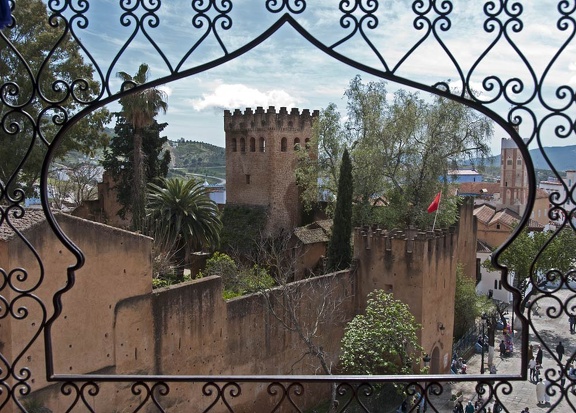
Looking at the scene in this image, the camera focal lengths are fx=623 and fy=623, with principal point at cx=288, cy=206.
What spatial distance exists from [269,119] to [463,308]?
508 inches

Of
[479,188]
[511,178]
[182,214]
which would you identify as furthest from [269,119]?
[479,188]

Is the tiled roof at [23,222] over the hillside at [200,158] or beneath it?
beneath

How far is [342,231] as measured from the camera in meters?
20.1

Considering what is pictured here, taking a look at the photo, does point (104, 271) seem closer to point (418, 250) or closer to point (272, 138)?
point (418, 250)

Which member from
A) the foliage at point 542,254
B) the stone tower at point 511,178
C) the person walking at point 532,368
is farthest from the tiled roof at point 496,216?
the person walking at point 532,368

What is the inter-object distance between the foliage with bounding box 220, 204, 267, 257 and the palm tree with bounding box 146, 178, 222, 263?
638cm

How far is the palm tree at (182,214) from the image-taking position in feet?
60.1

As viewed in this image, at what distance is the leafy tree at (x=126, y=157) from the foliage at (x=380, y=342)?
12738 mm

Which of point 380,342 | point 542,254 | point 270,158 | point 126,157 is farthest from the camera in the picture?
point 270,158

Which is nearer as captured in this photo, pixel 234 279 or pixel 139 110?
pixel 234 279

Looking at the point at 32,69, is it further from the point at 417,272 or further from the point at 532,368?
the point at 532,368

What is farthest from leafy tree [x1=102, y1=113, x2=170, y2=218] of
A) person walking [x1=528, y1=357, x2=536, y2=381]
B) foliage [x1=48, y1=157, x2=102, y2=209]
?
person walking [x1=528, y1=357, x2=536, y2=381]

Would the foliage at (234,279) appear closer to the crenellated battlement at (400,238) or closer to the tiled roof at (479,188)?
the crenellated battlement at (400,238)

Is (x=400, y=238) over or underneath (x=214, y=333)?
over
